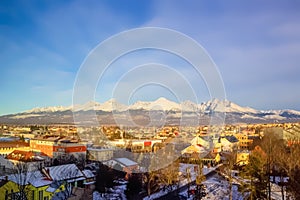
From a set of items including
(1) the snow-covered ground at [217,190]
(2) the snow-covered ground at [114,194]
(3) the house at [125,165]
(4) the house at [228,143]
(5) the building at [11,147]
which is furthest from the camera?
(4) the house at [228,143]

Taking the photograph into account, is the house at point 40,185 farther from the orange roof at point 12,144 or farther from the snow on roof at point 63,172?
the orange roof at point 12,144

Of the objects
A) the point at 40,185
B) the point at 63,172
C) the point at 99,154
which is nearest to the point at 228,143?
Answer: the point at 99,154

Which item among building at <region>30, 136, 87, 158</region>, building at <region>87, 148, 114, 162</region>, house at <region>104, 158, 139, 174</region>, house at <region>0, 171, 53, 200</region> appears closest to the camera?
house at <region>0, 171, 53, 200</region>

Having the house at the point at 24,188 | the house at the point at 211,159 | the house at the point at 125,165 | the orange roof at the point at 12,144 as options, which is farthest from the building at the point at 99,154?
the house at the point at 24,188

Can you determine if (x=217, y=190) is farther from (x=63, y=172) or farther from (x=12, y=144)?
(x=12, y=144)

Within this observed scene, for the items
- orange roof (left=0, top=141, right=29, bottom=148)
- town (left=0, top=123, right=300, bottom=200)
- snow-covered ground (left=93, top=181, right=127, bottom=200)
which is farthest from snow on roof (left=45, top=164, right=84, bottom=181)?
orange roof (left=0, top=141, right=29, bottom=148)

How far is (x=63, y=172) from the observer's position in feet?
26.7

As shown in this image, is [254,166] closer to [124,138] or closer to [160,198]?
[160,198]

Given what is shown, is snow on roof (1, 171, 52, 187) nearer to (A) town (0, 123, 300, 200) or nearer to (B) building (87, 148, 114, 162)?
(A) town (0, 123, 300, 200)

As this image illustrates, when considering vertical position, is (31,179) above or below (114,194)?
above

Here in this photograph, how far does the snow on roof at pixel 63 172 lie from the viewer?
7746 millimetres

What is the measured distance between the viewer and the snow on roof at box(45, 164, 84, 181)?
25.4 feet

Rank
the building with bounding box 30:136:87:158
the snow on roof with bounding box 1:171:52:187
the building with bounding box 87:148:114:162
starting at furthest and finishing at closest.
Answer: the building with bounding box 30:136:87:158
the building with bounding box 87:148:114:162
the snow on roof with bounding box 1:171:52:187

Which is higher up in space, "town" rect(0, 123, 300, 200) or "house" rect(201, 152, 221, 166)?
"town" rect(0, 123, 300, 200)
